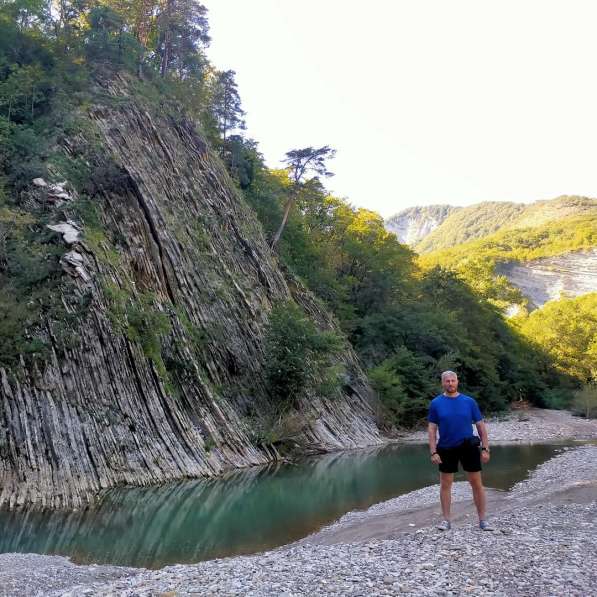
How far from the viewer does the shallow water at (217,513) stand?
10438 millimetres

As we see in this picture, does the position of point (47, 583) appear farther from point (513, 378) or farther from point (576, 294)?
point (576, 294)

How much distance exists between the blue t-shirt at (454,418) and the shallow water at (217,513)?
4.65 m


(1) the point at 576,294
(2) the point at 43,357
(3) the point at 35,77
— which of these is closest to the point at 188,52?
(3) the point at 35,77

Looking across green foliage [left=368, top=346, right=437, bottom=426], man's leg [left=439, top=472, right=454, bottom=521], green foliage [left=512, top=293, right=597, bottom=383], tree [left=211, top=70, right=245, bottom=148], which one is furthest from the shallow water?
green foliage [left=512, top=293, right=597, bottom=383]

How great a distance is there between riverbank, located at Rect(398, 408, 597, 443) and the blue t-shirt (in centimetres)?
2449

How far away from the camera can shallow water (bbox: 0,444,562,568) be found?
1044 centimetres

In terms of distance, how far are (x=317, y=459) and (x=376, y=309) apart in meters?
22.8

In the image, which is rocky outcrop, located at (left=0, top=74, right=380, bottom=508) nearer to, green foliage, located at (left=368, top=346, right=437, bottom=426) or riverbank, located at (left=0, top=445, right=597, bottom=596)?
green foliage, located at (left=368, top=346, right=437, bottom=426)

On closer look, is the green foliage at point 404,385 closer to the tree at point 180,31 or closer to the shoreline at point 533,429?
the shoreline at point 533,429

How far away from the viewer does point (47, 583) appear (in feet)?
25.2

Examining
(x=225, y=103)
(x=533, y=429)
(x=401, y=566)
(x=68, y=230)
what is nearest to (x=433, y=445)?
(x=401, y=566)

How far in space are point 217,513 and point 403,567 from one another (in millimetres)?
8054

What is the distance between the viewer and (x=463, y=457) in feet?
25.6

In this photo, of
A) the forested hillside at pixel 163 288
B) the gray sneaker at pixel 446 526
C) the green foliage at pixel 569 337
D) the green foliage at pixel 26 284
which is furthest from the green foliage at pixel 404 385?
the green foliage at pixel 569 337
